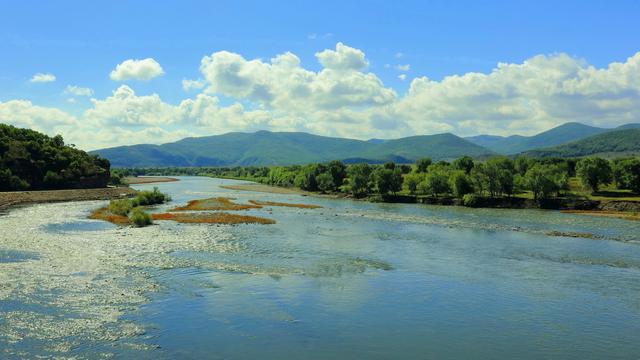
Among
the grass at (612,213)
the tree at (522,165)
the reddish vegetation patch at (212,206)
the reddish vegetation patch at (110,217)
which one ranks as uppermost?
the tree at (522,165)

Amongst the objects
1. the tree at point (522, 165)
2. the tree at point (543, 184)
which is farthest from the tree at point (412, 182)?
the tree at point (522, 165)

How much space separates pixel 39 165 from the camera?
132 meters

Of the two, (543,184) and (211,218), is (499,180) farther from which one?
(211,218)

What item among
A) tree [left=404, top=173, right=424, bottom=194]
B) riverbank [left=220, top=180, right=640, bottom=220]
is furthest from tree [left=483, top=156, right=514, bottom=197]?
tree [left=404, top=173, right=424, bottom=194]

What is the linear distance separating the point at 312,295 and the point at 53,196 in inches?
4127

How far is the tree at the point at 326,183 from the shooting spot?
160 metres

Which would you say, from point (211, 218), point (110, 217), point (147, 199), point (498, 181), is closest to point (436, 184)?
point (498, 181)

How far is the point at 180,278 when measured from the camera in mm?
37312

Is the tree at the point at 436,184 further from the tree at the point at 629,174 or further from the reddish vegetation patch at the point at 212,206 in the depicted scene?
the reddish vegetation patch at the point at 212,206

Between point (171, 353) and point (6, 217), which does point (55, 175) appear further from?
point (171, 353)

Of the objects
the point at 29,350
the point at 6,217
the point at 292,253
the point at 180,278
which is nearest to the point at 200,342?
the point at 29,350

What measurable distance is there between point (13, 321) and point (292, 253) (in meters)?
26.4

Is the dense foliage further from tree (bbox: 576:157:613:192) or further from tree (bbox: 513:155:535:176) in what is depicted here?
tree (bbox: 576:157:613:192)

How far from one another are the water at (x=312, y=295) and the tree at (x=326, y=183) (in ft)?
320
